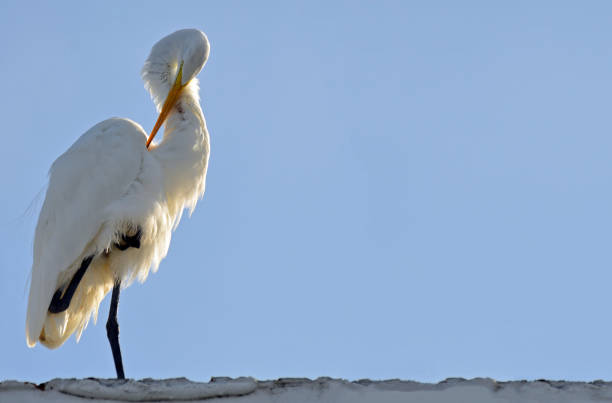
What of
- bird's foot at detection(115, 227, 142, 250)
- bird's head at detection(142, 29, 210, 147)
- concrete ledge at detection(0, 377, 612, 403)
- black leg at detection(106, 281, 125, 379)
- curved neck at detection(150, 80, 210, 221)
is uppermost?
bird's head at detection(142, 29, 210, 147)

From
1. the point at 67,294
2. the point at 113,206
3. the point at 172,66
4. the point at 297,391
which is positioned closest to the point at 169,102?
the point at 172,66

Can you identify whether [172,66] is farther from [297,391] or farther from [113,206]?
[297,391]

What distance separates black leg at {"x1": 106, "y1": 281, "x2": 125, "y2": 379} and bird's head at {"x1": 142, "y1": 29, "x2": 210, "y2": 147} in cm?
100

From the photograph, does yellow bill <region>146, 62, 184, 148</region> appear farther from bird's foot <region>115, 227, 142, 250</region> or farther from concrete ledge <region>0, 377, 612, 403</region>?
concrete ledge <region>0, 377, 612, 403</region>

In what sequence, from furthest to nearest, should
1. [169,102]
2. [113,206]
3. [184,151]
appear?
[169,102] → [184,151] → [113,206]

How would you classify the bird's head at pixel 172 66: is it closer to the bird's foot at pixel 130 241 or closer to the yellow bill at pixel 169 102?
the yellow bill at pixel 169 102

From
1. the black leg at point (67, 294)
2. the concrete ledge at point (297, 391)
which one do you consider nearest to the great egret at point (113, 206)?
the black leg at point (67, 294)

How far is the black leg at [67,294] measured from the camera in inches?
212

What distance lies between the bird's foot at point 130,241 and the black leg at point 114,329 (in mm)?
283

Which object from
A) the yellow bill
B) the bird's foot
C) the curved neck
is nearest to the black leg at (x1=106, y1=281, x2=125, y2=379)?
the bird's foot

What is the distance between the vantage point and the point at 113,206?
17.5ft

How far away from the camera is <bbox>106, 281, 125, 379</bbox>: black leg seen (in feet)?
18.3

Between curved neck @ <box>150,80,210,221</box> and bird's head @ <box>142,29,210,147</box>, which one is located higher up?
bird's head @ <box>142,29,210,147</box>

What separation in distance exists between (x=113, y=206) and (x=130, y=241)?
0.80 ft
